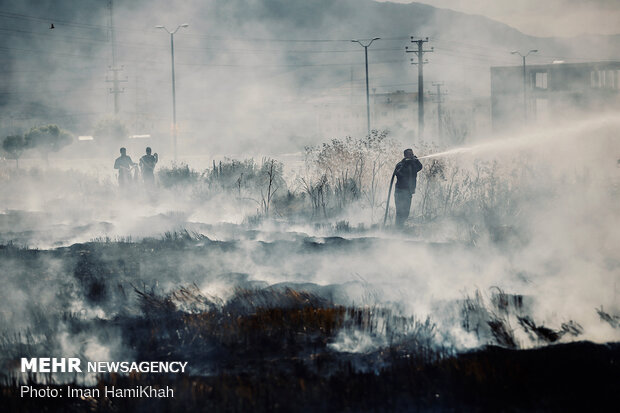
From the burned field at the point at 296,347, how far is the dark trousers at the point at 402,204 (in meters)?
3.75

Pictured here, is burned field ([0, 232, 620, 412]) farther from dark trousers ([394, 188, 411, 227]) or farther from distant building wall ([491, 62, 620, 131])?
distant building wall ([491, 62, 620, 131])

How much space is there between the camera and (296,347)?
5.43 m

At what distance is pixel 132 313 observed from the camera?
21.7 ft

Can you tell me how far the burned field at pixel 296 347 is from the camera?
4.42 metres

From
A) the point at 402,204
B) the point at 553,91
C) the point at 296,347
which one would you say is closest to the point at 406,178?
the point at 402,204

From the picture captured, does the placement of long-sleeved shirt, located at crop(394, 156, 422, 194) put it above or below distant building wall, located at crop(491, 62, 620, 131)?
below

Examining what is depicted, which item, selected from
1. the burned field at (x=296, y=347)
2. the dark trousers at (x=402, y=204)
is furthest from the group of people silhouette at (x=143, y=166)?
the burned field at (x=296, y=347)

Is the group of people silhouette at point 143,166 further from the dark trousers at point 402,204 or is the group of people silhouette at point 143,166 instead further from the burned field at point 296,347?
the burned field at point 296,347

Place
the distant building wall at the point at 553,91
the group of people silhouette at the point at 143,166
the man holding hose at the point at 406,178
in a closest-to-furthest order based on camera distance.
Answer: the man holding hose at the point at 406,178
the group of people silhouette at the point at 143,166
the distant building wall at the point at 553,91

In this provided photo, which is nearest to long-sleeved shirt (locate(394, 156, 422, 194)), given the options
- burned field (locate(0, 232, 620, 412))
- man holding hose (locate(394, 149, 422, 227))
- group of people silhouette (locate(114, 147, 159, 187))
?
man holding hose (locate(394, 149, 422, 227))

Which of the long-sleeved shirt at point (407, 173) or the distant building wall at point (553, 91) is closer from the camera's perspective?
the long-sleeved shirt at point (407, 173)

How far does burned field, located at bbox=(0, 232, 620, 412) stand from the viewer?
14.5ft

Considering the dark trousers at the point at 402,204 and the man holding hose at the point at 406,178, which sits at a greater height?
the man holding hose at the point at 406,178

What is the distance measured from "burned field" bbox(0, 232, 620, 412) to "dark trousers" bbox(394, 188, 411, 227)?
3.75 meters
